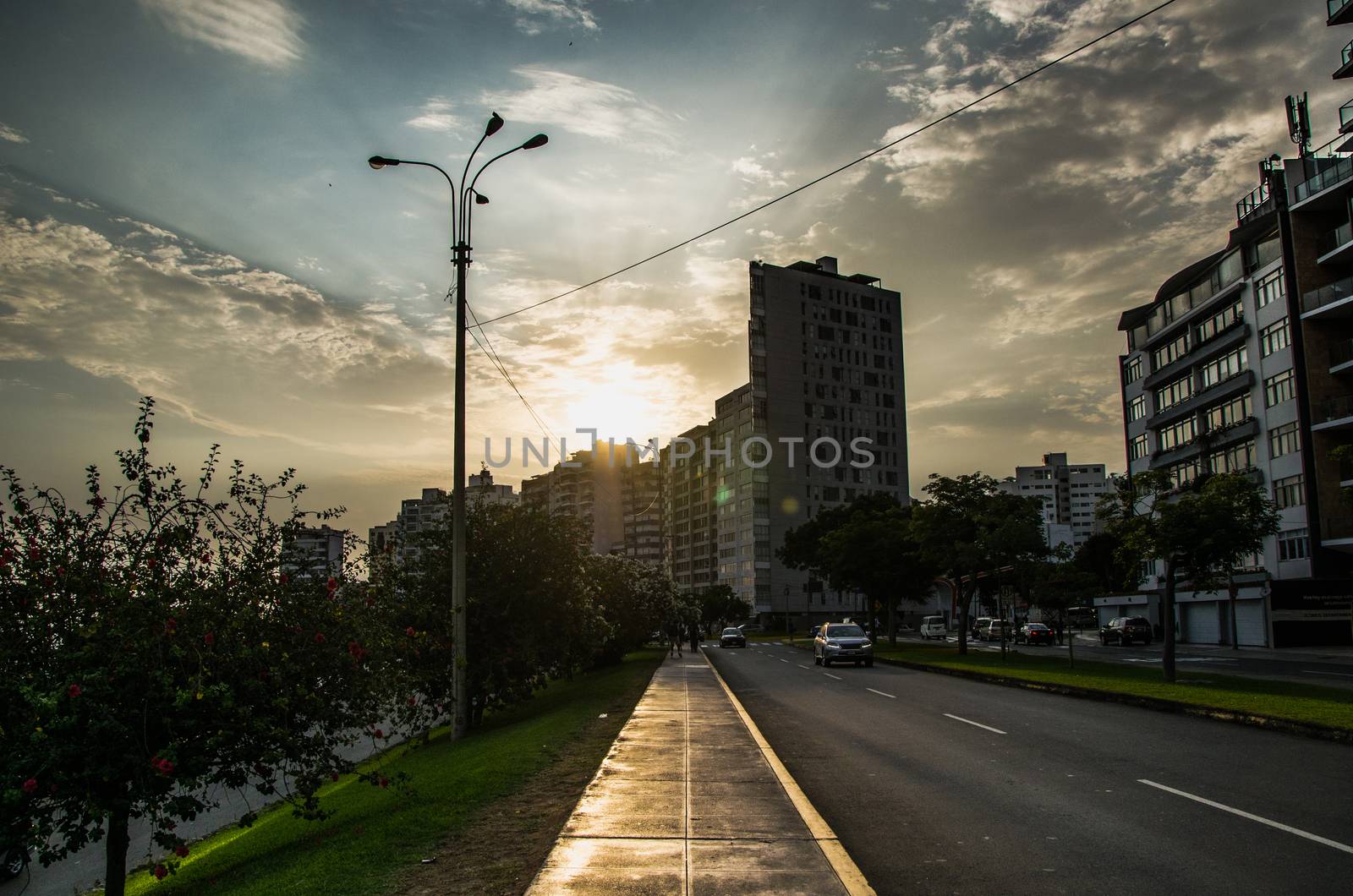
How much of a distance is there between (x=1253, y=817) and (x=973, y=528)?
3397 cm

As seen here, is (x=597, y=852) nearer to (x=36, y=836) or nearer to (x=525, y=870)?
(x=525, y=870)

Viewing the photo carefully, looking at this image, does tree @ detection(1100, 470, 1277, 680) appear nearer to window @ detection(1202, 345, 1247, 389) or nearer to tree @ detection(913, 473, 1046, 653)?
tree @ detection(913, 473, 1046, 653)

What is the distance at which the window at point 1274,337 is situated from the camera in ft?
172

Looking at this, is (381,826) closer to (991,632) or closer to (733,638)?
(733,638)

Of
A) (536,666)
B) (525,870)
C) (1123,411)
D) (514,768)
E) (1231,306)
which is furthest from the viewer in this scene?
(1123,411)

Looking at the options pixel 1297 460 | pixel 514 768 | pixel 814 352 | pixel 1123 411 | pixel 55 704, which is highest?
pixel 814 352

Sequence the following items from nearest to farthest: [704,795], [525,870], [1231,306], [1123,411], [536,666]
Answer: [525,870] → [704,795] → [536,666] → [1231,306] → [1123,411]

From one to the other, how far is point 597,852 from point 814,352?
130 metres

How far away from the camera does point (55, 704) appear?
7117 millimetres

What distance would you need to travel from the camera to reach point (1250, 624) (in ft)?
180

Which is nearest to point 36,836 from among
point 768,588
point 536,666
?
point 536,666

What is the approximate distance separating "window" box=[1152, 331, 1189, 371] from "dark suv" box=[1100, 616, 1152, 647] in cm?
1910

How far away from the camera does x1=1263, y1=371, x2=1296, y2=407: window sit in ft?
169

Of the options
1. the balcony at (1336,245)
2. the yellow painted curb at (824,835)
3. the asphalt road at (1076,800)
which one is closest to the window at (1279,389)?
the balcony at (1336,245)
